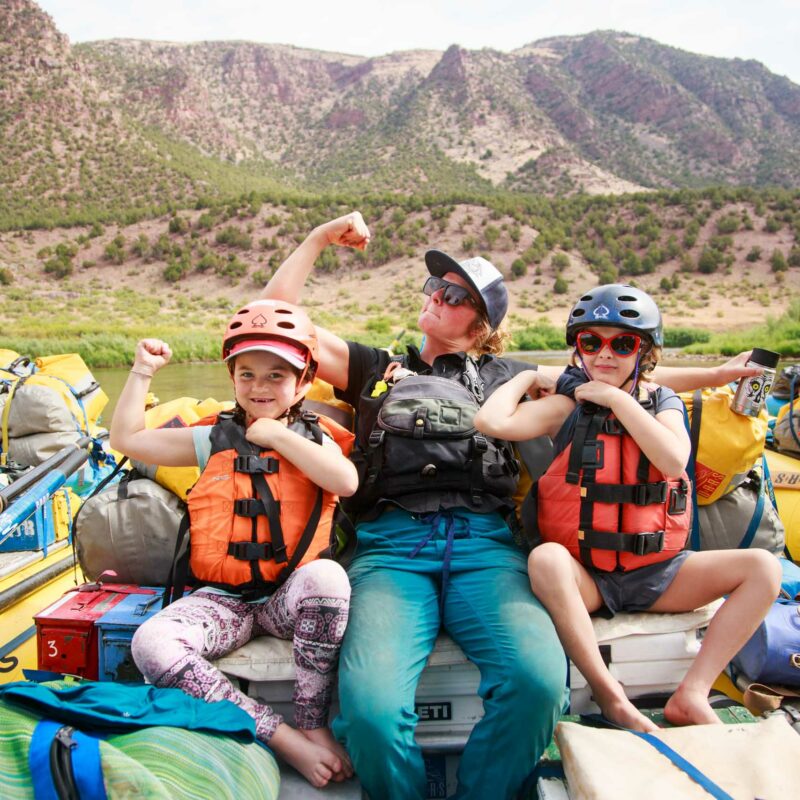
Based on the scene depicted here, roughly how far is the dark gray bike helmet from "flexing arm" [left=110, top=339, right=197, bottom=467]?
5.11 ft

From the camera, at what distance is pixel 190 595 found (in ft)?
7.73

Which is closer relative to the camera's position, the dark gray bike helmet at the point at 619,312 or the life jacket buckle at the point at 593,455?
the life jacket buckle at the point at 593,455

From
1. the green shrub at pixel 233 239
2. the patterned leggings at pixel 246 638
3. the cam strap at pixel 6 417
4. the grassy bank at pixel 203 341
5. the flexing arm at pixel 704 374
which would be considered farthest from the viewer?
the green shrub at pixel 233 239

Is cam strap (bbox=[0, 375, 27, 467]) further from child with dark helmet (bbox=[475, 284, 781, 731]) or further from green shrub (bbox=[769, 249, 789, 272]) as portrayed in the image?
green shrub (bbox=[769, 249, 789, 272])

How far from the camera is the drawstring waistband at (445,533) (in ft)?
7.91

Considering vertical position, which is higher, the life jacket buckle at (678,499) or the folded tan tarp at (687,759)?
the life jacket buckle at (678,499)

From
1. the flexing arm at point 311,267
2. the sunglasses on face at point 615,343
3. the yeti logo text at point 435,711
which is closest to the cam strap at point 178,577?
the yeti logo text at point 435,711

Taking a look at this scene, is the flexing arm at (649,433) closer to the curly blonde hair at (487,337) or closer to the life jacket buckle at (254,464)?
the curly blonde hair at (487,337)

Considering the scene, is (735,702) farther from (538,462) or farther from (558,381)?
(558,381)

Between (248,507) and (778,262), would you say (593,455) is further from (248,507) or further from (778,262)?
(778,262)

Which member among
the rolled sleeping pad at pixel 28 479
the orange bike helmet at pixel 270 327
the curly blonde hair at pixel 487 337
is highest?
the orange bike helmet at pixel 270 327

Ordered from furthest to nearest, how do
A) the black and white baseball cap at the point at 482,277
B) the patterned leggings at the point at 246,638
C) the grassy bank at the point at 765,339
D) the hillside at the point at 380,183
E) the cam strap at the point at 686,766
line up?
the hillside at the point at 380,183 → the grassy bank at the point at 765,339 → the black and white baseball cap at the point at 482,277 → the patterned leggings at the point at 246,638 → the cam strap at the point at 686,766

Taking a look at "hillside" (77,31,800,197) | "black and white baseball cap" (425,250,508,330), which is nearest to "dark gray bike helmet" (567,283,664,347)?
"black and white baseball cap" (425,250,508,330)

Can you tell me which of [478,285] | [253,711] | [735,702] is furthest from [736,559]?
[253,711]
